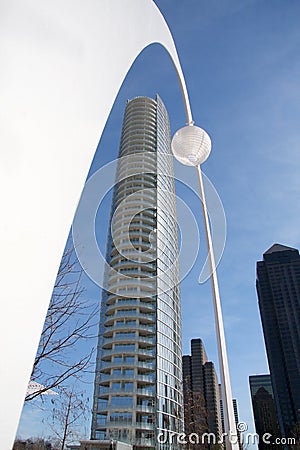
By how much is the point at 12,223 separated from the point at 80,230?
2658 mm

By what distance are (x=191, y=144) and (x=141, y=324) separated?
34.6m

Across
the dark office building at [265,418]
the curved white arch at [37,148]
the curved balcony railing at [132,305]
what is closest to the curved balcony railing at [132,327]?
the curved balcony railing at [132,305]

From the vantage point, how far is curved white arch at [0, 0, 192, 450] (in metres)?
0.79

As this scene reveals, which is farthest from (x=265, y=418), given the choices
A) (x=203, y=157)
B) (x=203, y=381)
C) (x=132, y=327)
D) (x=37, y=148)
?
(x=37, y=148)

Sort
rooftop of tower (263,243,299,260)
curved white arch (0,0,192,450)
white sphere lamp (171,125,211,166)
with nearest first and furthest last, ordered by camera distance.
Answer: curved white arch (0,0,192,450) < white sphere lamp (171,125,211,166) < rooftop of tower (263,243,299,260)

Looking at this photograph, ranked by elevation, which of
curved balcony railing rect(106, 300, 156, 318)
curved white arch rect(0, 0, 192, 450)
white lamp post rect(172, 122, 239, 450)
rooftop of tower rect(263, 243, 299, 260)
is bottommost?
curved white arch rect(0, 0, 192, 450)

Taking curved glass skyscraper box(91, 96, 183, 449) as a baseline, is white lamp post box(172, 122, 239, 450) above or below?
below

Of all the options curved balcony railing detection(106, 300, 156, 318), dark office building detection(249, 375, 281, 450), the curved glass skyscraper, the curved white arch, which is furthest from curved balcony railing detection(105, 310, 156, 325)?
the curved white arch

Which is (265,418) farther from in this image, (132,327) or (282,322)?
(282,322)

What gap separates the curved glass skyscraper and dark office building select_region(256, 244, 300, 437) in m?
31.4

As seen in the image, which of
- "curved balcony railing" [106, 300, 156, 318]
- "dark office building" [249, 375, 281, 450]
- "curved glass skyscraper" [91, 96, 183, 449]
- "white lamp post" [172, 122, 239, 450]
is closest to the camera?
"white lamp post" [172, 122, 239, 450]

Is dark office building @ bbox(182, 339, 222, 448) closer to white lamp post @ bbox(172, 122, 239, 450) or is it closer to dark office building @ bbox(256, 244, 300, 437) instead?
white lamp post @ bbox(172, 122, 239, 450)

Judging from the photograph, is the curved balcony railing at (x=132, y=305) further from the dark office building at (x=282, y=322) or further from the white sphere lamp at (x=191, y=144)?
the dark office building at (x=282, y=322)

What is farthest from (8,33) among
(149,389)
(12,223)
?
(149,389)
